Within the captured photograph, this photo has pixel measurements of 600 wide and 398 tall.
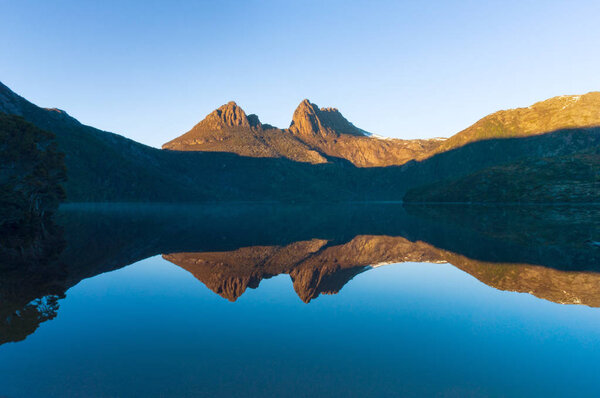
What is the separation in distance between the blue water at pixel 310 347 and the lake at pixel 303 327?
0.05 meters

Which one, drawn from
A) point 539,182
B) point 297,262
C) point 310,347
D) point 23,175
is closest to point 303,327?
point 310,347

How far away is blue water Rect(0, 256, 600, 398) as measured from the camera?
8.27 metres

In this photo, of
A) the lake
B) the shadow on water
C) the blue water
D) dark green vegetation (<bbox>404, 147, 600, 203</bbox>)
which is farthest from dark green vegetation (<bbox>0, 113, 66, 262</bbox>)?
dark green vegetation (<bbox>404, 147, 600, 203</bbox>)

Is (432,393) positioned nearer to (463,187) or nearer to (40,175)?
(40,175)

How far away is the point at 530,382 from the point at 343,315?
689 centimetres

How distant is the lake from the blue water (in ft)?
0.17

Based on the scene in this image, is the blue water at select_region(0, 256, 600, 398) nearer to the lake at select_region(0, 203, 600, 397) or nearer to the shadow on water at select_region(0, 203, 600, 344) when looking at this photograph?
the lake at select_region(0, 203, 600, 397)

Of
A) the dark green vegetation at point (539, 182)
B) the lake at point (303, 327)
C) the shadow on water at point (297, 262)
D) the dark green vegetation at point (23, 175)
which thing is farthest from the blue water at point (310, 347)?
the dark green vegetation at point (539, 182)

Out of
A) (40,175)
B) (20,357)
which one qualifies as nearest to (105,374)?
(20,357)

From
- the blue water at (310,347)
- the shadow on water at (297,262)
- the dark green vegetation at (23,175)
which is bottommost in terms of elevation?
the shadow on water at (297,262)

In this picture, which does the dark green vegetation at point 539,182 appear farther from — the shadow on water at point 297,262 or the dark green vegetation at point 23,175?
the dark green vegetation at point 23,175

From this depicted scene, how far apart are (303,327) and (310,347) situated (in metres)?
1.98

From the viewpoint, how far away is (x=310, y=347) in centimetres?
1046

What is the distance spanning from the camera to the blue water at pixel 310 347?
827 cm
